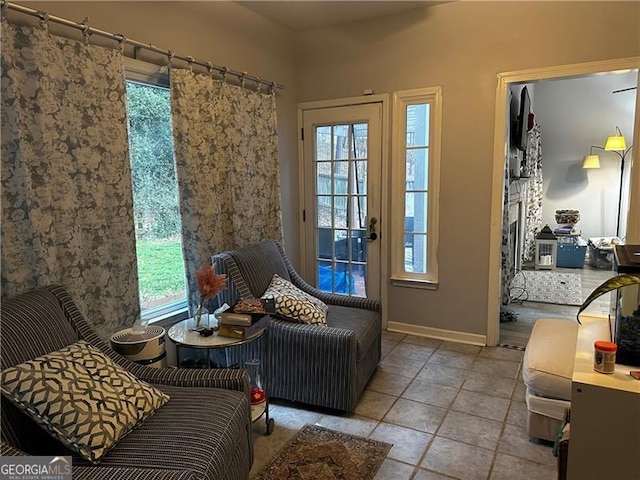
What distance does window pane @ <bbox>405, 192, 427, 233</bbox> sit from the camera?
12.2 ft

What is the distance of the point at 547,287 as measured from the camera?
5.54 metres

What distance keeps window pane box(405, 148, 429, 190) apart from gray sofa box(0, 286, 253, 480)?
2.36 metres

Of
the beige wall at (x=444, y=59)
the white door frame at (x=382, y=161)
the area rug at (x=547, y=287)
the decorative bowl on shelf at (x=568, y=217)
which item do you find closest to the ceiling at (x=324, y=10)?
the beige wall at (x=444, y=59)

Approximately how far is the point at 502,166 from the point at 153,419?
2905 mm

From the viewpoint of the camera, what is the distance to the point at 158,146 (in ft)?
9.17

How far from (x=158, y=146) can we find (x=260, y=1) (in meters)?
1.41

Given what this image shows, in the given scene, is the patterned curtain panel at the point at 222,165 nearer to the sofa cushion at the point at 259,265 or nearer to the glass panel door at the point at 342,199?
the sofa cushion at the point at 259,265

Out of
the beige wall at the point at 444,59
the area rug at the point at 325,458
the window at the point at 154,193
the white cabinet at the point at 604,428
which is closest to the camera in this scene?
the white cabinet at the point at 604,428

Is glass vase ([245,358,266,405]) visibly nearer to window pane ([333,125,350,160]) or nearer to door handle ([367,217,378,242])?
door handle ([367,217,378,242])

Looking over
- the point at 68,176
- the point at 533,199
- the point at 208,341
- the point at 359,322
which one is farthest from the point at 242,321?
the point at 533,199

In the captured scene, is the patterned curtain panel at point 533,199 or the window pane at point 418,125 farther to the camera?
the patterned curtain panel at point 533,199

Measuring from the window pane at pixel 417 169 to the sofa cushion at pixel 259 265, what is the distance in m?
1.30

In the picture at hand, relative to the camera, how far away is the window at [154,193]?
8.71 feet

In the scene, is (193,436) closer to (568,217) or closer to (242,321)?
(242,321)
